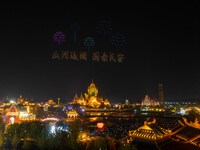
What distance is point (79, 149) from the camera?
18484 millimetres

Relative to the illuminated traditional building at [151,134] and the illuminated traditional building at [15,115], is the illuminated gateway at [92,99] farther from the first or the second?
the illuminated traditional building at [151,134]

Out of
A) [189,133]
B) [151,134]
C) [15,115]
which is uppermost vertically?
[189,133]

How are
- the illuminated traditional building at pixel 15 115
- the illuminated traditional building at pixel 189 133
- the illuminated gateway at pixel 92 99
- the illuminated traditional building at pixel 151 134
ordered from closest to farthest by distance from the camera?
the illuminated traditional building at pixel 189 133 < the illuminated traditional building at pixel 151 134 < the illuminated traditional building at pixel 15 115 < the illuminated gateway at pixel 92 99

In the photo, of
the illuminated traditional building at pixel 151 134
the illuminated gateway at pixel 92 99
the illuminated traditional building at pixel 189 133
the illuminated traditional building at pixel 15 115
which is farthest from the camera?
the illuminated gateway at pixel 92 99

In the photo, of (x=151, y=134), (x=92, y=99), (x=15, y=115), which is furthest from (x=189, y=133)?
(x=92, y=99)

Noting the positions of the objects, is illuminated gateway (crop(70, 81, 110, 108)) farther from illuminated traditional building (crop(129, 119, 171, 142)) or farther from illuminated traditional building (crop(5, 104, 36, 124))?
illuminated traditional building (crop(129, 119, 171, 142))

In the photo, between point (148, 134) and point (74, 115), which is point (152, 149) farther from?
point (74, 115)

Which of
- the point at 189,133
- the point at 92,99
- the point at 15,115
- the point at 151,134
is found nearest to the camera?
the point at 189,133

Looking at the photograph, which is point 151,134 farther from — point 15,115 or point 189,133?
point 15,115

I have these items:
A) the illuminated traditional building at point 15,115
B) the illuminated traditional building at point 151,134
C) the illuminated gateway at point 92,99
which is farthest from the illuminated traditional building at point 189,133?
the illuminated gateway at point 92,99

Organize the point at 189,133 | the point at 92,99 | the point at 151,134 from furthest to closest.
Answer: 1. the point at 92,99
2. the point at 151,134
3. the point at 189,133

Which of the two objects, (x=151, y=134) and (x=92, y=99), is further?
(x=92, y=99)

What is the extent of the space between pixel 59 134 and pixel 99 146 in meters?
5.39

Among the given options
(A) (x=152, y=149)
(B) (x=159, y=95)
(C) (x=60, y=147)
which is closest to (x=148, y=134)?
(A) (x=152, y=149)
